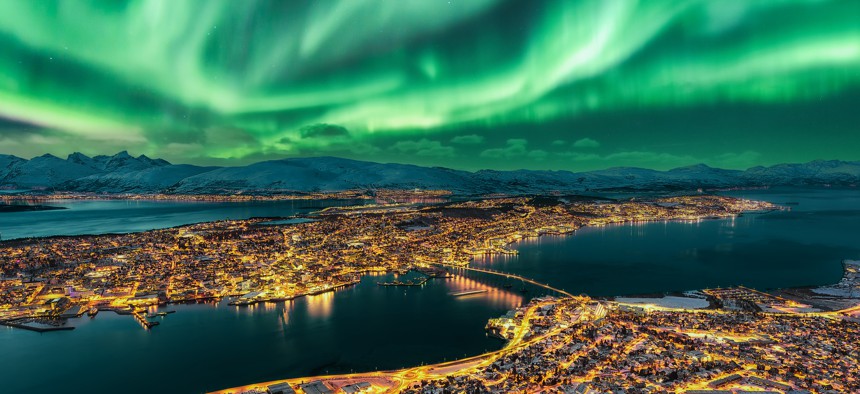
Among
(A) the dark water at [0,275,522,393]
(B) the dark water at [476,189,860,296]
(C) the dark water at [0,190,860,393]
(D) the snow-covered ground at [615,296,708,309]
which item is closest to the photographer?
(A) the dark water at [0,275,522,393]

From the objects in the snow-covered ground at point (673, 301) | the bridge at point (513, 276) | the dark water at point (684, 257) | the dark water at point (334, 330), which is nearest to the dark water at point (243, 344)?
the dark water at point (334, 330)

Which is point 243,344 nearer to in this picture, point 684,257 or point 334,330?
point 334,330

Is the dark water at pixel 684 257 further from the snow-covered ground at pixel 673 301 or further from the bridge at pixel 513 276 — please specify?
the snow-covered ground at pixel 673 301

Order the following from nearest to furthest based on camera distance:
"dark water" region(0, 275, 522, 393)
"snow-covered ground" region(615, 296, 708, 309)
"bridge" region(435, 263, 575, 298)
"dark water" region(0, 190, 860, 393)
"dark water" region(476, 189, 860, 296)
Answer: "dark water" region(0, 275, 522, 393) < "dark water" region(0, 190, 860, 393) < "snow-covered ground" region(615, 296, 708, 309) < "bridge" region(435, 263, 575, 298) < "dark water" region(476, 189, 860, 296)

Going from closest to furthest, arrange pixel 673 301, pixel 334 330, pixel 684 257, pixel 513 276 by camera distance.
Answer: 1. pixel 334 330
2. pixel 673 301
3. pixel 513 276
4. pixel 684 257

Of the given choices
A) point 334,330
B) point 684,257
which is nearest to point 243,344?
point 334,330

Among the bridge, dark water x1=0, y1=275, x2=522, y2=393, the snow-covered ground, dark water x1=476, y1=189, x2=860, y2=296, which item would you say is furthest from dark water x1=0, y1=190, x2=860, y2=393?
the snow-covered ground

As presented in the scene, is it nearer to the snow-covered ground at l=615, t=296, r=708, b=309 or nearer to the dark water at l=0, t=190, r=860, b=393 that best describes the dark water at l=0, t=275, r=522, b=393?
the dark water at l=0, t=190, r=860, b=393
